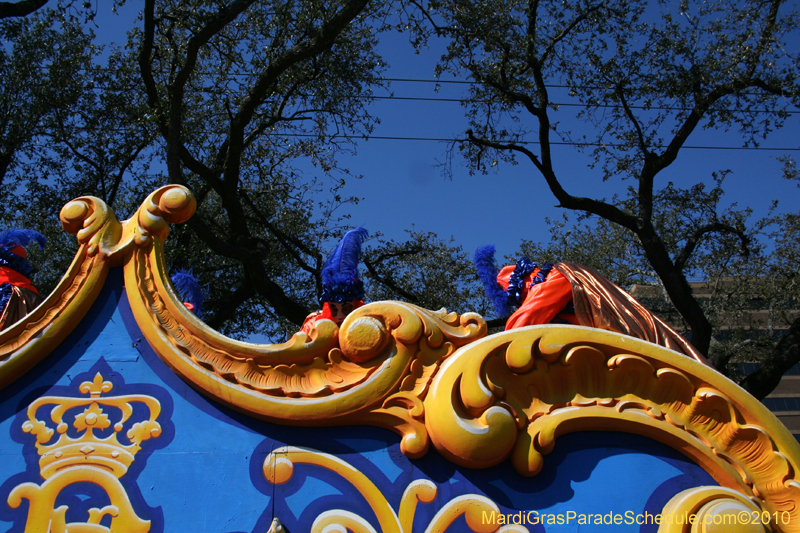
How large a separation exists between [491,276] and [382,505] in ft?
6.74

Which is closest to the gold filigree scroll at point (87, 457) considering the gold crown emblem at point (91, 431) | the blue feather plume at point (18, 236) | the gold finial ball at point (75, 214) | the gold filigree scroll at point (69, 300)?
the gold crown emblem at point (91, 431)

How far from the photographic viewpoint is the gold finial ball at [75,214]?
240 cm

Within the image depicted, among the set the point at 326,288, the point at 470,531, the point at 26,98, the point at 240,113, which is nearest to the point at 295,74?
the point at 240,113

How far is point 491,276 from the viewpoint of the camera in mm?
3793

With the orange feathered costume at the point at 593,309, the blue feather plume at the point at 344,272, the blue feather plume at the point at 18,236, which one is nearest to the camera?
the orange feathered costume at the point at 593,309

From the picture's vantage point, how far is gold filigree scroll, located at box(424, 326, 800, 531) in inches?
78.5

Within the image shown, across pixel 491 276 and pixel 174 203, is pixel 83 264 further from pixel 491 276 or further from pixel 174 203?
pixel 491 276

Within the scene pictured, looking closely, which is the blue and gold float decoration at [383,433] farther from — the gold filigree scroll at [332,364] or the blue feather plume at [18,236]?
the blue feather plume at [18,236]

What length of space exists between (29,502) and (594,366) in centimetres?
194

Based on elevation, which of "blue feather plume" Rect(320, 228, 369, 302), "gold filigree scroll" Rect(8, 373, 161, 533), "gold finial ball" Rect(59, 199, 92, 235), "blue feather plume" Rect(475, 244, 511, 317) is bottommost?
"gold filigree scroll" Rect(8, 373, 161, 533)

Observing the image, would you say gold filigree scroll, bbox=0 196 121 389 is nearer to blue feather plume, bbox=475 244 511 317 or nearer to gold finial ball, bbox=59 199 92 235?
gold finial ball, bbox=59 199 92 235

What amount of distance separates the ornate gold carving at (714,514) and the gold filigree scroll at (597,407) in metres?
0.04

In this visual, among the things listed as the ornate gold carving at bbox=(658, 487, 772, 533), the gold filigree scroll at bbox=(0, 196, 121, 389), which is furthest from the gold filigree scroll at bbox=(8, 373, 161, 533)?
the ornate gold carving at bbox=(658, 487, 772, 533)

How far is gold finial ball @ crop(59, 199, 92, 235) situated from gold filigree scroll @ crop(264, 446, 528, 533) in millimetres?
1231
